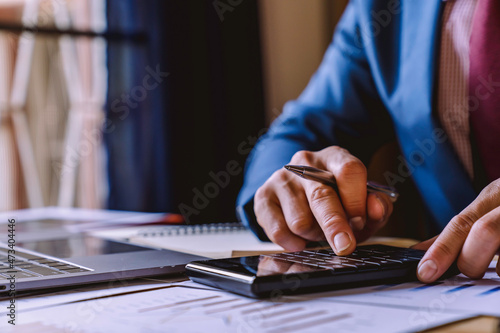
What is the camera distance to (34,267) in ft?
1.72

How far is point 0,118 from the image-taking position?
235cm

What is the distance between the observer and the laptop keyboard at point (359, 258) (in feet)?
1.48

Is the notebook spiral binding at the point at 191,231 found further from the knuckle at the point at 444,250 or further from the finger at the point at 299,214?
the knuckle at the point at 444,250

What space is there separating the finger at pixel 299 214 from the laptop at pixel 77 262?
124 millimetres

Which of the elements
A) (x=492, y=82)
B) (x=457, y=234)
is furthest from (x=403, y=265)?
(x=492, y=82)

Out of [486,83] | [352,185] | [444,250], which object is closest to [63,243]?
[352,185]

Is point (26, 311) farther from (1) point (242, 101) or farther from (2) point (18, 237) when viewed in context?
(1) point (242, 101)

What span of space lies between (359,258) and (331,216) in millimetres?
81

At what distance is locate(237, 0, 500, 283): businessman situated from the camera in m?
0.55

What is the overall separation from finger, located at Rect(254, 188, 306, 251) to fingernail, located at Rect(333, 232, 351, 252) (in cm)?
13

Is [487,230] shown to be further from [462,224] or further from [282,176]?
[282,176]
